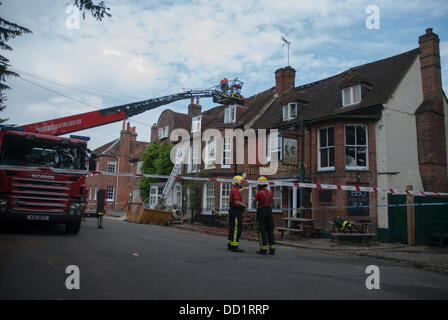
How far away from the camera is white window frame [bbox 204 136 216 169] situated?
2389cm

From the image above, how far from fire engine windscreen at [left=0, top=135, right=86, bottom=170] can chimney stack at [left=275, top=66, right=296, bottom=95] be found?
16319 mm

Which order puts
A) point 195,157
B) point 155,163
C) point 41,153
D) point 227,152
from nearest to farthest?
point 41,153
point 227,152
point 195,157
point 155,163

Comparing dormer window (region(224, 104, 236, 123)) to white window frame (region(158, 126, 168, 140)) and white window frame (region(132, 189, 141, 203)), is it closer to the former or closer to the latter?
white window frame (region(158, 126, 168, 140))

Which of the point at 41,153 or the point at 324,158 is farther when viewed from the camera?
the point at 324,158

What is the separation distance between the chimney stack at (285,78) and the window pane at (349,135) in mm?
8833

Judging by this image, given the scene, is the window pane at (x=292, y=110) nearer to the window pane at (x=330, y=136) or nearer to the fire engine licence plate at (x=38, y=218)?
the window pane at (x=330, y=136)

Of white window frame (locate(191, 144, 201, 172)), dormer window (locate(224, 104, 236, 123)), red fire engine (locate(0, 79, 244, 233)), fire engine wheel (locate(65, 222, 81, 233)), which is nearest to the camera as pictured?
red fire engine (locate(0, 79, 244, 233))

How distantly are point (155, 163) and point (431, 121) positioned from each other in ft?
68.9

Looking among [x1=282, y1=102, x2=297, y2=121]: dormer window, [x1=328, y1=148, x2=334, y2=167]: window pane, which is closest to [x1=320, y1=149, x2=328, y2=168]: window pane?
[x1=328, y1=148, x2=334, y2=167]: window pane

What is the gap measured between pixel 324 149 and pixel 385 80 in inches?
175

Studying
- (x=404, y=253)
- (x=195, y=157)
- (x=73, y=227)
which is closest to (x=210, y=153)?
(x=195, y=157)

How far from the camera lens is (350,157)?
15617mm

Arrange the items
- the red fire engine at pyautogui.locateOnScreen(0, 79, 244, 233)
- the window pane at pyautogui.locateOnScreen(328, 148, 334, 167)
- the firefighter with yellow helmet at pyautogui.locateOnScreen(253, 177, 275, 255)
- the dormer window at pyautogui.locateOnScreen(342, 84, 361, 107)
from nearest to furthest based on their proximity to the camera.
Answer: the firefighter with yellow helmet at pyautogui.locateOnScreen(253, 177, 275, 255)
the red fire engine at pyautogui.locateOnScreen(0, 79, 244, 233)
the window pane at pyautogui.locateOnScreen(328, 148, 334, 167)
the dormer window at pyautogui.locateOnScreen(342, 84, 361, 107)

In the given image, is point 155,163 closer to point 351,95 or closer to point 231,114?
point 231,114
